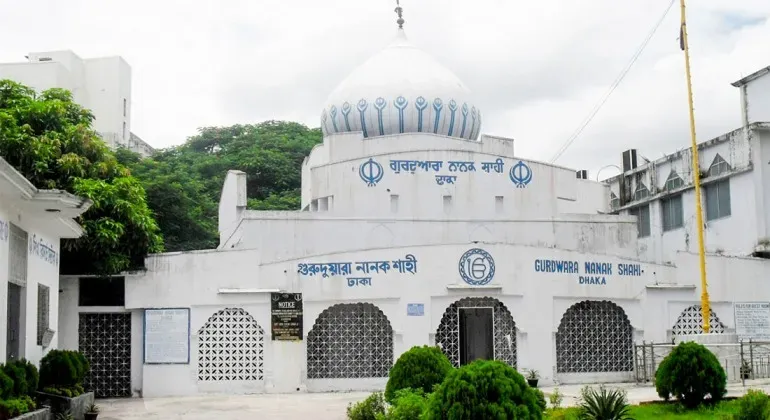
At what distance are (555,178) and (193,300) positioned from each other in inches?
416

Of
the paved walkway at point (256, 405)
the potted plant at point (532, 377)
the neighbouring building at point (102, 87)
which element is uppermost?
the neighbouring building at point (102, 87)

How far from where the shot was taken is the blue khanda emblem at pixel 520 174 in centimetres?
2677

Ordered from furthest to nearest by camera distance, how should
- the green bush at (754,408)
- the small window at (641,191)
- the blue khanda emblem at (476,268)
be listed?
the small window at (641,191) < the blue khanda emblem at (476,268) < the green bush at (754,408)

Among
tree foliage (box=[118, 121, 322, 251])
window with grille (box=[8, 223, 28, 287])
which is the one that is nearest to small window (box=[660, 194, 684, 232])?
tree foliage (box=[118, 121, 322, 251])

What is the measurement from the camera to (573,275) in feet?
77.3

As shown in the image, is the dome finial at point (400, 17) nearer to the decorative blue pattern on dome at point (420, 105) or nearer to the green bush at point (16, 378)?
the decorative blue pattern on dome at point (420, 105)

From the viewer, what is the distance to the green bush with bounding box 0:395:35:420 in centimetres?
1286

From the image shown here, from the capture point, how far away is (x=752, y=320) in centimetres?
2477

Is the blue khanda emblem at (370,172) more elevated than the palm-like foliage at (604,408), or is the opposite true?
the blue khanda emblem at (370,172)

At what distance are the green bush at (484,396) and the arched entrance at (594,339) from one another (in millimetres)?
13749

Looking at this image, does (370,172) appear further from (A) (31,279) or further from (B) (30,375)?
(B) (30,375)

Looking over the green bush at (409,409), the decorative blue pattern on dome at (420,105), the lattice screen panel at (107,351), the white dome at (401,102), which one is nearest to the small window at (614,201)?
the white dome at (401,102)

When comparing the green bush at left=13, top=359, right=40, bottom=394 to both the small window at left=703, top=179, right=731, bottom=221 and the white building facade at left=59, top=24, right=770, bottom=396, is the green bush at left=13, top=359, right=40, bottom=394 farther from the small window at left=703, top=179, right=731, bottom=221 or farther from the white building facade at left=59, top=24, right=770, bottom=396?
the small window at left=703, top=179, right=731, bottom=221

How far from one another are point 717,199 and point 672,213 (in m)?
2.90
